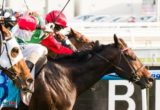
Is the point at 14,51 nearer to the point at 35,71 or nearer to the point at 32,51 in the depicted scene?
the point at 32,51

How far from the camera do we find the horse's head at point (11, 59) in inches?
265

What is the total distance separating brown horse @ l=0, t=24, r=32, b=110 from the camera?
22.0 feet

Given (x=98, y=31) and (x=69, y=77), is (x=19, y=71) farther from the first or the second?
(x=98, y=31)

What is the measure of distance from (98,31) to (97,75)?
2943mm

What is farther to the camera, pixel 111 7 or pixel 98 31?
pixel 111 7

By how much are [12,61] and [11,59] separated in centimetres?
2

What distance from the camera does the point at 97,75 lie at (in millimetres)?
8195

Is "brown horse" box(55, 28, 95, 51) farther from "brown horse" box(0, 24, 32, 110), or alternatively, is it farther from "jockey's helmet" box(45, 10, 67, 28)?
"brown horse" box(0, 24, 32, 110)

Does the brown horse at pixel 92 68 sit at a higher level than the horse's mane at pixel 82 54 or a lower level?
lower

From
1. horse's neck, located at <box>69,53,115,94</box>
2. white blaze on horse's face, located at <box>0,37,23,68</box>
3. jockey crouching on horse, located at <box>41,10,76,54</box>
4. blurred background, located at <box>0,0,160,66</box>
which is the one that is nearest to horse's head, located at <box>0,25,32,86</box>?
white blaze on horse's face, located at <box>0,37,23,68</box>

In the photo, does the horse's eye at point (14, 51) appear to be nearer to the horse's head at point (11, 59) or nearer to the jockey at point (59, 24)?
the horse's head at point (11, 59)

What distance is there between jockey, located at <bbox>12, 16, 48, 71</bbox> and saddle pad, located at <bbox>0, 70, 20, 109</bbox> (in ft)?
0.96

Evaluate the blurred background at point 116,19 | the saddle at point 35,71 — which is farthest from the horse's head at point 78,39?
the saddle at point 35,71

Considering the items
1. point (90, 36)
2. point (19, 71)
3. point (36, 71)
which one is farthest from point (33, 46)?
point (90, 36)
